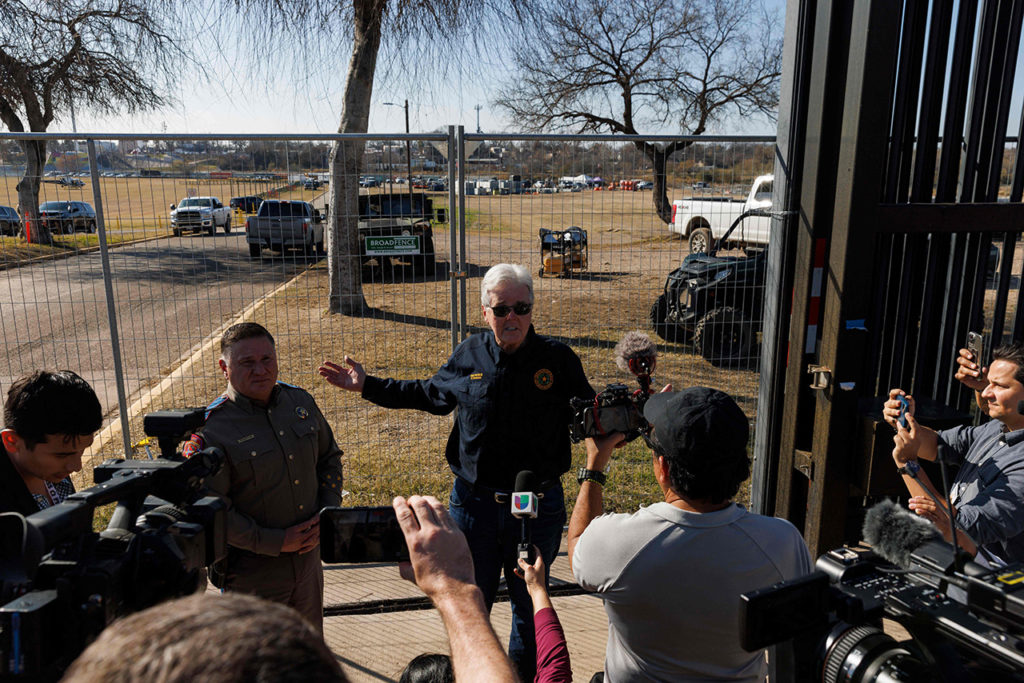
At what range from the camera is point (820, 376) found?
363 cm

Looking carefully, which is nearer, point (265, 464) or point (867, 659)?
point (867, 659)

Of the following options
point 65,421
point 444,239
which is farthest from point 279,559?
point 444,239

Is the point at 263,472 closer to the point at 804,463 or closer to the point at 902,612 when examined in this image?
the point at 902,612

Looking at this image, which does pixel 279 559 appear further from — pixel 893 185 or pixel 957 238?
pixel 957 238

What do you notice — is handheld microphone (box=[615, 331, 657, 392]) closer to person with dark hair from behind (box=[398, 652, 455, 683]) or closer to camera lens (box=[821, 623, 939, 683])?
person with dark hair from behind (box=[398, 652, 455, 683])

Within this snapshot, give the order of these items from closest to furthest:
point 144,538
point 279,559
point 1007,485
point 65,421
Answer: point 144,538 < point 65,421 < point 1007,485 < point 279,559

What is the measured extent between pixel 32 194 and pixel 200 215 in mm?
1015

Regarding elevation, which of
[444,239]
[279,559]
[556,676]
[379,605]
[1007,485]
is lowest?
[379,605]

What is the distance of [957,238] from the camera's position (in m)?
3.77

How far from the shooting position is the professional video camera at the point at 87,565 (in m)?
1.27

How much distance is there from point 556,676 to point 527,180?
3.21 m

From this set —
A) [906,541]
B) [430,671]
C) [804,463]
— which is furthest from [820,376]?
[430,671]

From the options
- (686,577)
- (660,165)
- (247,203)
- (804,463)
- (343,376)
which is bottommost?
(804,463)

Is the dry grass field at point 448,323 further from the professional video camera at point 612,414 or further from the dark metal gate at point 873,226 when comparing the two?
the professional video camera at point 612,414
